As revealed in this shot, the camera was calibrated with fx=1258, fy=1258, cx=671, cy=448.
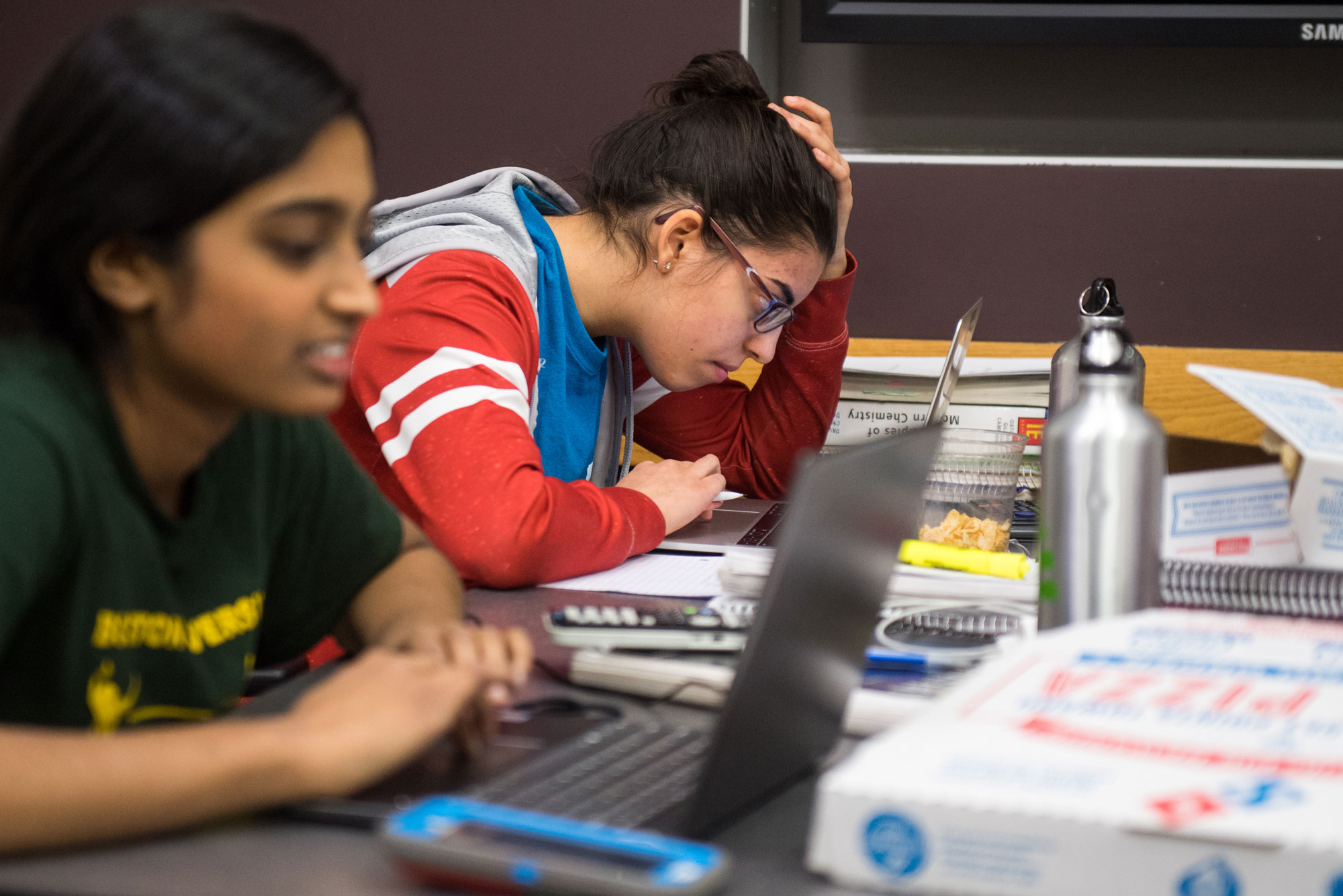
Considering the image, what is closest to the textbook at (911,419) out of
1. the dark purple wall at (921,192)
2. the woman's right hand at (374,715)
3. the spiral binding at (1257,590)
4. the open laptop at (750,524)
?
the open laptop at (750,524)

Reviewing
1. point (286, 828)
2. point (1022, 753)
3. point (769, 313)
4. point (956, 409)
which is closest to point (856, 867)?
point (1022, 753)

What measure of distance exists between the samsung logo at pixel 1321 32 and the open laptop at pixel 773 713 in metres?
1.68

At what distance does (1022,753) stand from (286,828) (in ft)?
1.10

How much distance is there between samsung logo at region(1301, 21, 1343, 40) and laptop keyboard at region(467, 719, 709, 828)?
182 centimetres

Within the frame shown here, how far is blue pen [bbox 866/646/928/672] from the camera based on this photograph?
0.79 m

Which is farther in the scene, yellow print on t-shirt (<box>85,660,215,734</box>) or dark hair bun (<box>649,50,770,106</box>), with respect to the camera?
dark hair bun (<box>649,50,770,106</box>)

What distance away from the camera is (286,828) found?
583 mm

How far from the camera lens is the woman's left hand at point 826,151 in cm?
162

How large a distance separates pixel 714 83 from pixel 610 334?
0.35 meters

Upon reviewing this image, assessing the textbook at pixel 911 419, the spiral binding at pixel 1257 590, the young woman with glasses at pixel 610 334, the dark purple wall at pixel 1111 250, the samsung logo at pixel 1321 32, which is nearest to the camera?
the spiral binding at pixel 1257 590

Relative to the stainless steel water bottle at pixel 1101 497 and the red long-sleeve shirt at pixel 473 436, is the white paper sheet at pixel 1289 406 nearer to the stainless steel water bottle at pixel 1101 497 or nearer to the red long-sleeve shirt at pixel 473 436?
the stainless steel water bottle at pixel 1101 497

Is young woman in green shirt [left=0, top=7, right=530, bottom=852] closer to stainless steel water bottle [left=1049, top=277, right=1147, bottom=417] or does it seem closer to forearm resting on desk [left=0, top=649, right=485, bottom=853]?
forearm resting on desk [left=0, top=649, right=485, bottom=853]

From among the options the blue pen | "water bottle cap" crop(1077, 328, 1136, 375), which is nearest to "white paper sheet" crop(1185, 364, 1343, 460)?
"water bottle cap" crop(1077, 328, 1136, 375)

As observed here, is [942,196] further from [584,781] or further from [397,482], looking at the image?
[584,781]
